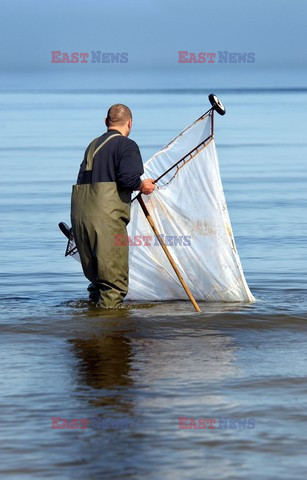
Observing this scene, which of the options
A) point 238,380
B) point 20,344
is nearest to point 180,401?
point 238,380

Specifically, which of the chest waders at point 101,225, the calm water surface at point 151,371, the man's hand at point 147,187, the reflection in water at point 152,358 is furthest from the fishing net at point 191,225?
the chest waders at point 101,225

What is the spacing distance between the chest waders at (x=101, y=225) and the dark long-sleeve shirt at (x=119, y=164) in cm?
4

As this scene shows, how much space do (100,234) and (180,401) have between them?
7.54 ft

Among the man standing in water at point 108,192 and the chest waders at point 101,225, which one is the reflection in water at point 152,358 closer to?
the chest waders at point 101,225

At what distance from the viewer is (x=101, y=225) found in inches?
352

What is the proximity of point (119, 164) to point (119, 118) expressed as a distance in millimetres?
391

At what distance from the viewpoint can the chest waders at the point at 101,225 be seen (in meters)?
8.92

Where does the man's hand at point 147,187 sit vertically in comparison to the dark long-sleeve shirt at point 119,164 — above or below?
below

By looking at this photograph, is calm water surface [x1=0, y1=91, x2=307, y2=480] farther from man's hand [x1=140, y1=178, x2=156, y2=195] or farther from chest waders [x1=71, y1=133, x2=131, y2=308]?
man's hand [x1=140, y1=178, x2=156, y2=195]

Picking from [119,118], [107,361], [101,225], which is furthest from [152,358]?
[119,118]

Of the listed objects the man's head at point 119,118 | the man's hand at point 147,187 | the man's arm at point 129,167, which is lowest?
the man's hand at point 147,187

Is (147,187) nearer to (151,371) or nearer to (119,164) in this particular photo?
(119,164)

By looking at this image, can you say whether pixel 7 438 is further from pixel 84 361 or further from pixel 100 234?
pixel 100 234

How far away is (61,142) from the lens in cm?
3244
